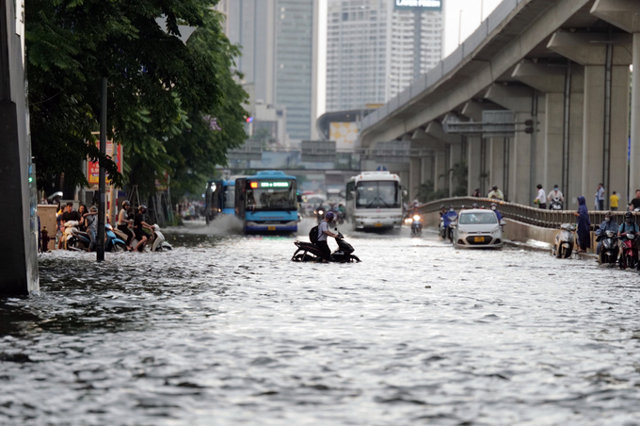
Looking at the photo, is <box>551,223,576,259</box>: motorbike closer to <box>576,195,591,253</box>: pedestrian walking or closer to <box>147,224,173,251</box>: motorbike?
<box>576,195,591,253</box>: pedestrian walking

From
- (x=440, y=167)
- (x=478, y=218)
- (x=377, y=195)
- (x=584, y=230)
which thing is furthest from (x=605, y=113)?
(x=440, y=167)

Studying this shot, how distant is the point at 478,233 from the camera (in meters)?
40.8

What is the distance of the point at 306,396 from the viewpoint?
8.55 meters

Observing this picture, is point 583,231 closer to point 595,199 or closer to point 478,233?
point 478,233

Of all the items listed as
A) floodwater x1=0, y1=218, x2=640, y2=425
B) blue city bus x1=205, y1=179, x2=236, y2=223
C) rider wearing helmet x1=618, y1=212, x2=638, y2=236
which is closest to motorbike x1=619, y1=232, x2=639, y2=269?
rider wearing helmet x1=618, y1=212, x2=638, y2=236

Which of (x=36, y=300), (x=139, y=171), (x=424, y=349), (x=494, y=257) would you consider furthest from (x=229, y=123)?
(x=424, y=349)

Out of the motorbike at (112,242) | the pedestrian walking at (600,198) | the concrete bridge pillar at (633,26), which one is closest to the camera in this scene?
the motorbike at (112,242)

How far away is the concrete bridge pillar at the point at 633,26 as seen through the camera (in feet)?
129

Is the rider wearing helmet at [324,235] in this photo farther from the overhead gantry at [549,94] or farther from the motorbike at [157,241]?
the overhead gantry at [549,94]

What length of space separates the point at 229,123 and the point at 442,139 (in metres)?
41.8

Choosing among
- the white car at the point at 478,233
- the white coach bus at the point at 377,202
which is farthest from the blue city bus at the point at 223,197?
the white car at the point at 478,233

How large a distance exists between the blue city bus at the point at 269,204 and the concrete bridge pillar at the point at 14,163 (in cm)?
3868

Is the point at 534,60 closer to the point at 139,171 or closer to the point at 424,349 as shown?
the point at 139,171

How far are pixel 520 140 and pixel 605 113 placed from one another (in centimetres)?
1797
